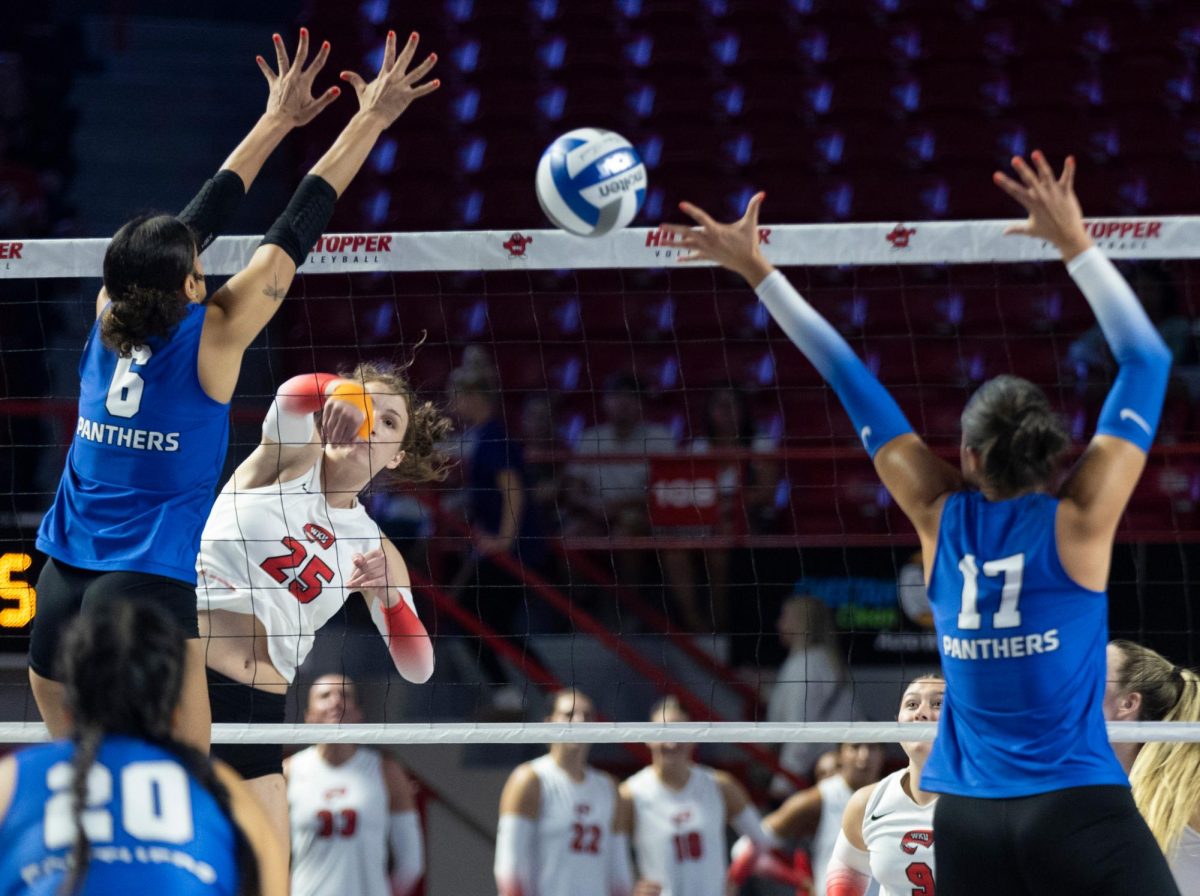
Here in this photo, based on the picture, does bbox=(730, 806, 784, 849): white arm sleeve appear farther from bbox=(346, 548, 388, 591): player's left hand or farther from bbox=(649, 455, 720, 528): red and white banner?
bbox=(346, 548, 388, 591): player's left hand

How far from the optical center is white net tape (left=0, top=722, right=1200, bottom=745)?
190 inches

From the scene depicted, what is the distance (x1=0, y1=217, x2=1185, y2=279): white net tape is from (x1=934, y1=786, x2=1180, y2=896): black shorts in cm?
246

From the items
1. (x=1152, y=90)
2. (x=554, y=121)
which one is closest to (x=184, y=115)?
(x=554, y=121)

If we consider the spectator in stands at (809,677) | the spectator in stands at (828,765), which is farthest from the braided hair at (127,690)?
the spectator in stands at (809,677)

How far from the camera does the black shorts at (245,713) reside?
491cm

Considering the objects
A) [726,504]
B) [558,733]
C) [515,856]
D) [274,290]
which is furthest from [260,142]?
[726,504]

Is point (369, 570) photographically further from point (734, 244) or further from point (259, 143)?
point (734, 244)

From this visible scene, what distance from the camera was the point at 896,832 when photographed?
4918 millimetres

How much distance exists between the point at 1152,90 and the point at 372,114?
830 cm

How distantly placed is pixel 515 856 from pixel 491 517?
2018 mm

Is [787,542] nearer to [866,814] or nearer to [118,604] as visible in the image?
[866,814]

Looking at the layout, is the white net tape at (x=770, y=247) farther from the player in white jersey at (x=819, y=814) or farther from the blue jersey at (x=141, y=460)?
the player in white jersey at (x=819, y=814)

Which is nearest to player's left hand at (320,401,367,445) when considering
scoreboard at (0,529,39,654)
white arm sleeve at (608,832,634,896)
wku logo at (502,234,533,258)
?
wku logo at (502,234,533,258)

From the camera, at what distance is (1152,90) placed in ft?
37.4
